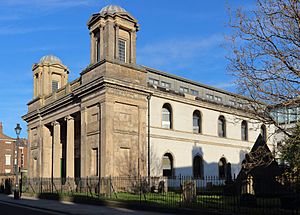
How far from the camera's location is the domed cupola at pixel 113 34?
29938 mm

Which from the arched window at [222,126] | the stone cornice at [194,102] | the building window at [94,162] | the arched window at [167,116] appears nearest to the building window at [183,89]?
the stone cornice at [194,102]

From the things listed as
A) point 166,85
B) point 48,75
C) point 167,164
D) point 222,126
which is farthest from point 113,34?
point 222,126

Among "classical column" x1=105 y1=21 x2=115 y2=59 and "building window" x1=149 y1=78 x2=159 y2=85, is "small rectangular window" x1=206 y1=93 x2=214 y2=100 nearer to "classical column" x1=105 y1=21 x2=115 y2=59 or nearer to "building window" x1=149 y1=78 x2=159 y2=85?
"building window" x1=149 y1=78 x2=159 y2=85

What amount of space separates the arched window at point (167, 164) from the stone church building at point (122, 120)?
0.09 metres

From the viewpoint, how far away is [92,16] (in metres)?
31.4

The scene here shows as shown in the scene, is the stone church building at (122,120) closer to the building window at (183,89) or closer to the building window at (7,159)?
the building window at (183,89)

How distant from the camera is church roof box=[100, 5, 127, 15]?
30.4 m

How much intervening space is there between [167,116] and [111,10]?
35.5 ft

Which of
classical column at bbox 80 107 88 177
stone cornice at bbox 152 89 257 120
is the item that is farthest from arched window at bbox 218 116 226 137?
classical column at bbox 80 107 88 177

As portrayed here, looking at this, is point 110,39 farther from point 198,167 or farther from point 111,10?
point 198,167

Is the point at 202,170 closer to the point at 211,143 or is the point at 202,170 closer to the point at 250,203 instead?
the point at 211,143

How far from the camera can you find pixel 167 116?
1367 inches

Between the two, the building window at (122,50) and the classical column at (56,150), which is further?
the classical column at (56,150)

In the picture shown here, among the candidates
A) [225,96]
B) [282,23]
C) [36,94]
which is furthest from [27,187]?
[282,23]
